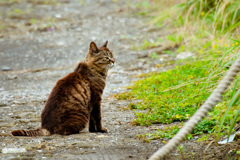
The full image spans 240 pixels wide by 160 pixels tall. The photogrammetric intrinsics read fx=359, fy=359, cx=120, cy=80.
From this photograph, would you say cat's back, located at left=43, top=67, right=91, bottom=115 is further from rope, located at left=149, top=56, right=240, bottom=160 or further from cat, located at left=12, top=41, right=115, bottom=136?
rope, located at left=149, top=56, right=240, bottom=160

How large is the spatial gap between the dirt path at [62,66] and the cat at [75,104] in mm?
117

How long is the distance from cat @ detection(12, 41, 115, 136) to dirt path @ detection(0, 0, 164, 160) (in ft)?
0.38

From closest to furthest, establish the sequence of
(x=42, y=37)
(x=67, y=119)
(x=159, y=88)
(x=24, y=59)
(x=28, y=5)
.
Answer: (x=67, y=119), (x=159, y=88), (x=24, y=59), (x=42, y=37), (x=28, y=5)

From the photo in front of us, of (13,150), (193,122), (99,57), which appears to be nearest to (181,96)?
(99,57)

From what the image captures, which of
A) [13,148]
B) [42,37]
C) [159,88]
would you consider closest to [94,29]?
[42,37]

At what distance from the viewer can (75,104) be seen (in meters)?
3.66

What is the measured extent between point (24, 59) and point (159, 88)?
12.1ft

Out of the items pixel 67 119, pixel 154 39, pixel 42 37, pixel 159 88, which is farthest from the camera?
pixel 42 37

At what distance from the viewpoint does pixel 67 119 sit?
354 cm

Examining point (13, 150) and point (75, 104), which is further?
point (75, 104)

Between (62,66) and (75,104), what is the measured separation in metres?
3.30

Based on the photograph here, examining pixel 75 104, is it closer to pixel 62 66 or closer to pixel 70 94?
pixel 70 94

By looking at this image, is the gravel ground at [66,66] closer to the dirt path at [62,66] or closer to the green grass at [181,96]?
the dirt path at [62,66]

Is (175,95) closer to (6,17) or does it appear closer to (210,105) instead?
(210,105)
